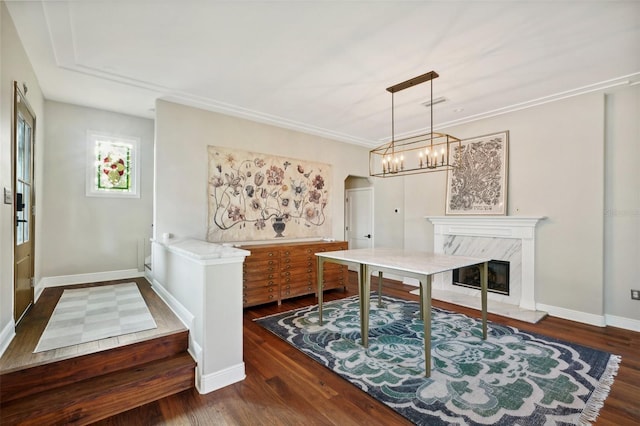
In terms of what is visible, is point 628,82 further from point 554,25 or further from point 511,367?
point 511,367

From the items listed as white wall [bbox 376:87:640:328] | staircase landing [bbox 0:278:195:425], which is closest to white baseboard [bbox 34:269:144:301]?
staircase landing [bbox 0:278:195:425]

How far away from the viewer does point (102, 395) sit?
1.99m

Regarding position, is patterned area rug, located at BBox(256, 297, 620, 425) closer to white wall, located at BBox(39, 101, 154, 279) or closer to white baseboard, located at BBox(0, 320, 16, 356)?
white baseboard, located at BBox(0, 320, 16, 356)

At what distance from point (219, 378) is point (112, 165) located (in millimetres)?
4023

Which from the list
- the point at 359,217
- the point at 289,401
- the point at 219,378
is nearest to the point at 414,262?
the point at 289,401

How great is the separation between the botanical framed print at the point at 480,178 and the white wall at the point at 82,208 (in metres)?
5.13

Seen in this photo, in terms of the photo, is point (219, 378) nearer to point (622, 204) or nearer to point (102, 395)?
point (102, 395)

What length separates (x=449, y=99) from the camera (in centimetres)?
393

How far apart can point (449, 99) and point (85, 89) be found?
4.71 metres

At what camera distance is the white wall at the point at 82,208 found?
4.21m

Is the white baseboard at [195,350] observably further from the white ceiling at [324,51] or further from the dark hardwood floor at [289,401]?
the white ceiling at [324,51]

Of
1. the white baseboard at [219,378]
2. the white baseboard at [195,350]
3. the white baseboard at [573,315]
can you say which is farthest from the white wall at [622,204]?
the white baseboard at [195,350]

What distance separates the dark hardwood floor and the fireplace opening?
1.47 m

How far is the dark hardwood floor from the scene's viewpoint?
1942mm
